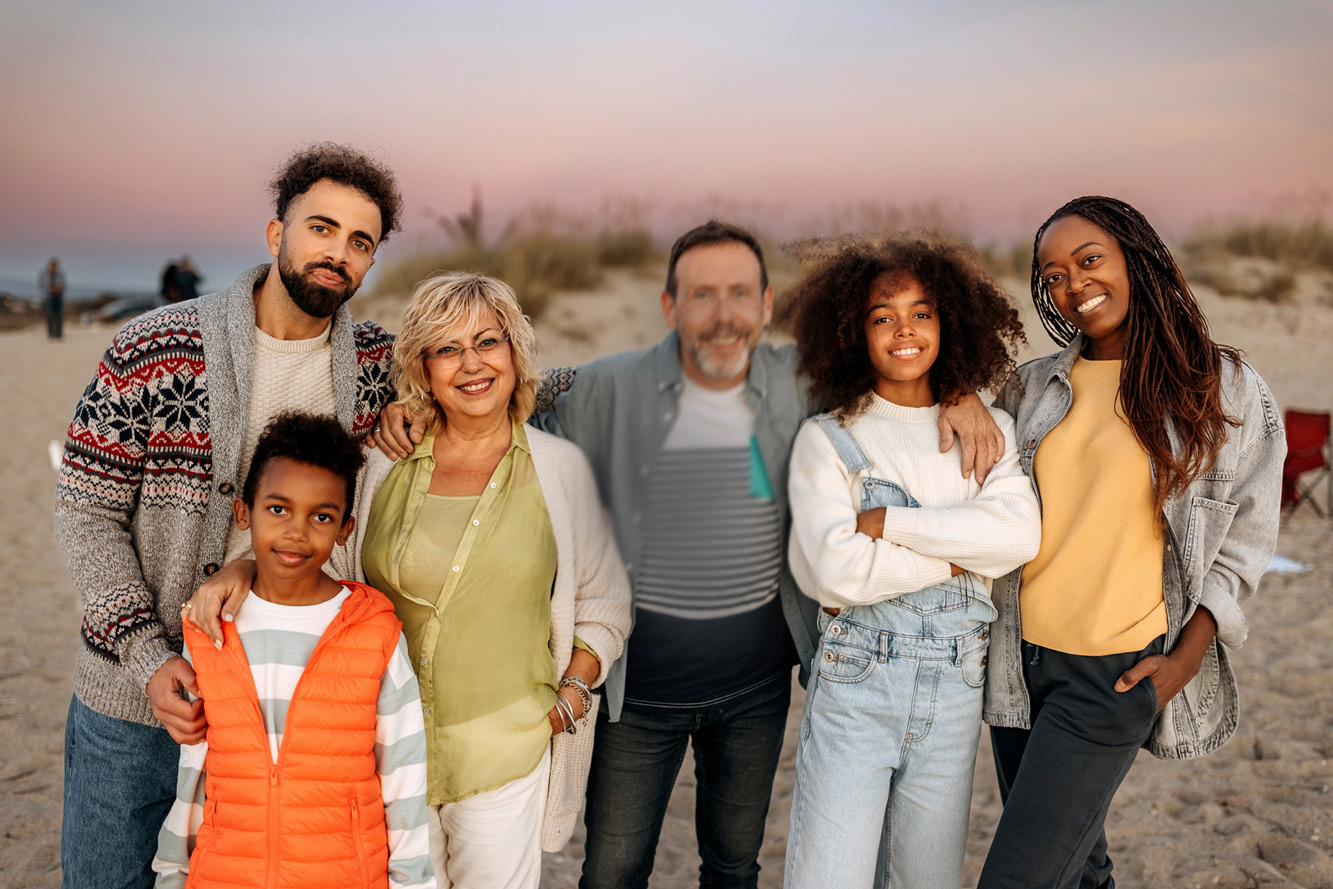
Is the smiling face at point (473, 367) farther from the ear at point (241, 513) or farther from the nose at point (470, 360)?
the ear at point (241, 513)

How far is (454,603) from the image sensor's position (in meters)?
1.98

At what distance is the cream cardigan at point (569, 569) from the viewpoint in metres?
2.10

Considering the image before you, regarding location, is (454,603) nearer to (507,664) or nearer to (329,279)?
(507,664)

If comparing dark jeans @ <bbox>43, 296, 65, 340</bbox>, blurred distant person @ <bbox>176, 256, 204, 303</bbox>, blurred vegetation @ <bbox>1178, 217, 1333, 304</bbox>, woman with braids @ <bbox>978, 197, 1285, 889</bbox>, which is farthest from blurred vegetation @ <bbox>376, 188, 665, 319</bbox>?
dark jeans @ <bbox>43, 296, 65, 340</bbox>

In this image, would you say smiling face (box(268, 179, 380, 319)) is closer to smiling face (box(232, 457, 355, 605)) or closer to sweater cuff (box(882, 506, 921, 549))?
smiling face (box(232, 457, 355, 605))

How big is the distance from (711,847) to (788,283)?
1.63 meters

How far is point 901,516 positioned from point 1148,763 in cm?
332

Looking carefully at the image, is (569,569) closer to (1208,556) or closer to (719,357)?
(719,357)

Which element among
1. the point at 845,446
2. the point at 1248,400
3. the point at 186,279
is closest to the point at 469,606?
the point at 845,446

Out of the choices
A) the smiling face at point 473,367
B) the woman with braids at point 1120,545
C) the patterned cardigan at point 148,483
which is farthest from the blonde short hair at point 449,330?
the woman with braids at point 1120,545

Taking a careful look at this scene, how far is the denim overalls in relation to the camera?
195cm

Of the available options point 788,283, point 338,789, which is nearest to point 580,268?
point 788,283

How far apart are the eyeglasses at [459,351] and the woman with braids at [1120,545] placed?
1369 millimetres

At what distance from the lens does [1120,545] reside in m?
2.02
